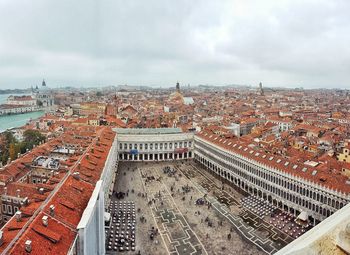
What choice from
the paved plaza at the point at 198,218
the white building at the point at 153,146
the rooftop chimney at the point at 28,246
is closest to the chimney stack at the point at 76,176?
the paved plaza at the point at 198,218

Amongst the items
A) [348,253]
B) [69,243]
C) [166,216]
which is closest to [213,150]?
[166,216]

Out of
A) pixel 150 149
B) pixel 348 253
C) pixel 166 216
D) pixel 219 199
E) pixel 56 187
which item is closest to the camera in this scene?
pixel 348 253

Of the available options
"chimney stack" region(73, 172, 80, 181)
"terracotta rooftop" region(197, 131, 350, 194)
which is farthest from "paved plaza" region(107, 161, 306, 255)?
"chimney stack" region(73, 172, 80, 181)

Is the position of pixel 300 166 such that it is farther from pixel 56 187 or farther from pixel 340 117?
pixel 340 117

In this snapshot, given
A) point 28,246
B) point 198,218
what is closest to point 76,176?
point 28,246

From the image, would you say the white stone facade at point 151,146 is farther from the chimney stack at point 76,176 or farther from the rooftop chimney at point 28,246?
the rooftop chimney at point 28,246

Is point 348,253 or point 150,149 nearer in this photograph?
point 348,253

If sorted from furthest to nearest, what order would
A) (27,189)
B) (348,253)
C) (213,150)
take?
(213,150), (27,189), (348,253)

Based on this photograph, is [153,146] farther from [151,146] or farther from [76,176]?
[76,176]
